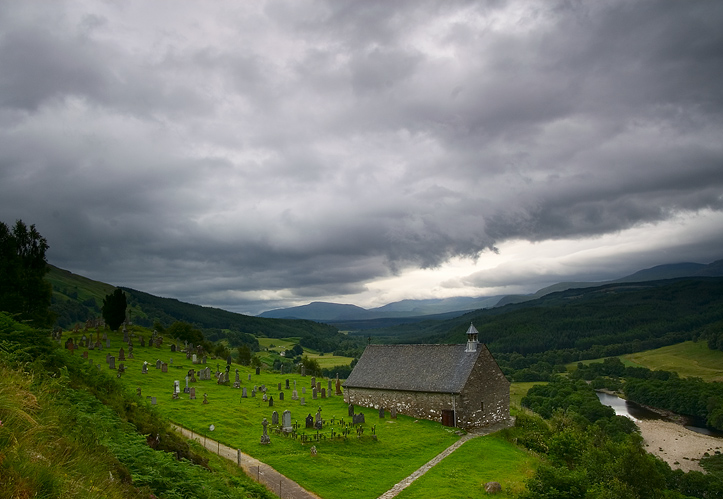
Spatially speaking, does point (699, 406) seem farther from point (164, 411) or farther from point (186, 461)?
point (186, 461)

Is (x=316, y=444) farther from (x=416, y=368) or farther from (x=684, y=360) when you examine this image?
(x=684, y=360)

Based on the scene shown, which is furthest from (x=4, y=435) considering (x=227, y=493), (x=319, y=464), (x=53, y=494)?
(x=319, y=464)

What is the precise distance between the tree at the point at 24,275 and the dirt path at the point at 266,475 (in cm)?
3269

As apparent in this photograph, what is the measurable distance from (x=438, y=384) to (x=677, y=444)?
6420cm

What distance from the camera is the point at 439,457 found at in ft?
102

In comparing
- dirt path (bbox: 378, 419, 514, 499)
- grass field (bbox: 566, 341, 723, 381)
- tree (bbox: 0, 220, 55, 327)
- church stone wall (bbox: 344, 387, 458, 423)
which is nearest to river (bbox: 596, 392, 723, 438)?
grass field (bbox: 566, 341, 723, 381)

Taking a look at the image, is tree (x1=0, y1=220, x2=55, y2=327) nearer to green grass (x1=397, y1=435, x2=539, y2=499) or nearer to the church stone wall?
the church stone wall

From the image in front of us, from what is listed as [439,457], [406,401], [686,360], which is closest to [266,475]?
[439,457]

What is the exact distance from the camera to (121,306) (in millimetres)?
68188

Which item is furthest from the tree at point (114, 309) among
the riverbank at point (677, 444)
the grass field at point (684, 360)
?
the grass field at point (684, 360)

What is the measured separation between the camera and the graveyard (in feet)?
83.5

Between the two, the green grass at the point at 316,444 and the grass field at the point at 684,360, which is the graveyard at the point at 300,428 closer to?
the green grass at the point at 316,444

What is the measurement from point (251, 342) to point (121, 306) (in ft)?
354

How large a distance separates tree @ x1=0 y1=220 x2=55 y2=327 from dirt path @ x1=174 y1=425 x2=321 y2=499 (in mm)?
32688
